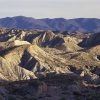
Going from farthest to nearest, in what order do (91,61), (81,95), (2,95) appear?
(91,61) → (81,95) → (2,95)

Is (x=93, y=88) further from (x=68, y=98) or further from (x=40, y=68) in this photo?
(x=40, y=68)

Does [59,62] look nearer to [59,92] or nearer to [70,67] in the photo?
[70,67]

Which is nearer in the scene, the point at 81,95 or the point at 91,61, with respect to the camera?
the point at 81,95

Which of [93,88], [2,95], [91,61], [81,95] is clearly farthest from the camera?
[91,61]

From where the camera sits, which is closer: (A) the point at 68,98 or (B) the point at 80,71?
(A) the point at 68,98

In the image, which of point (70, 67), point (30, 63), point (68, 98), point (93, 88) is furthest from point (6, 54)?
point (68, 98)

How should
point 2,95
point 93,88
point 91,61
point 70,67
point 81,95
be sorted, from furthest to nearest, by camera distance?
point 91,61 < point 70,67 < point 93,88 < point 81,95 < point 2,95

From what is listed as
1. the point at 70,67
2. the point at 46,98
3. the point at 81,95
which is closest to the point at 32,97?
the point at 46,98

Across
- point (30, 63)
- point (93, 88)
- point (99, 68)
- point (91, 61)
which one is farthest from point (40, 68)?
point (93, 88)

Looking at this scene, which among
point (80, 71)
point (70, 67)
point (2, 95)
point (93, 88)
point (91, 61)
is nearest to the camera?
point (2, 95)
